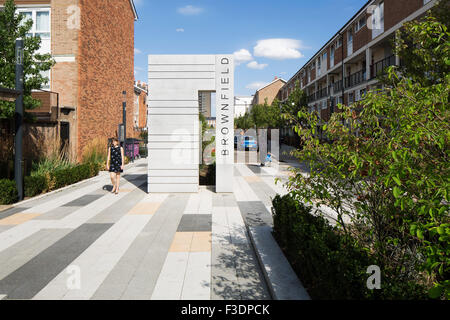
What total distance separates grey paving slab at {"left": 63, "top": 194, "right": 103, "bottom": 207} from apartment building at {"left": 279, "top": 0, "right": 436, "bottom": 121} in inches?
497

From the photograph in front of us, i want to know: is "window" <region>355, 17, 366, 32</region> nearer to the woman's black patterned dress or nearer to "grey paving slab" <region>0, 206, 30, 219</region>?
the woman's black patterned dress

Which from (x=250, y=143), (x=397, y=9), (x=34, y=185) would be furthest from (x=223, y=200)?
(x=250, y=143)

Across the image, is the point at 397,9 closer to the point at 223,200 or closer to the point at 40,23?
the point at 223,200

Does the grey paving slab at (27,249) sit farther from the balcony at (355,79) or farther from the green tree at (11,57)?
the balcony at (355,79)

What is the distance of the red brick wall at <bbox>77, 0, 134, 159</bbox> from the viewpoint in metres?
17.0

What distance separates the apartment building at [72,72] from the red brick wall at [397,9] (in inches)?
732

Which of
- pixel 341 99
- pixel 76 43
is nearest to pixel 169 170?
pixel 76 43

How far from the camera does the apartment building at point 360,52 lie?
63.9 feet

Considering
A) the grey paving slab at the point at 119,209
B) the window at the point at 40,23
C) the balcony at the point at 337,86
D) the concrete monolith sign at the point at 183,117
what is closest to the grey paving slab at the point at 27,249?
the grey paving slab at the point at 119,209

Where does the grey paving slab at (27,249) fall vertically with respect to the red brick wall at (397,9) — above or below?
below

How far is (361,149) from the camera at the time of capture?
313cm

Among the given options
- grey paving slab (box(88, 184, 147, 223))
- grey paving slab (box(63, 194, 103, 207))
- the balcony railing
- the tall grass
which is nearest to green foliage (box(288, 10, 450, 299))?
grey paving slab (box(88, 184, 147, 223))

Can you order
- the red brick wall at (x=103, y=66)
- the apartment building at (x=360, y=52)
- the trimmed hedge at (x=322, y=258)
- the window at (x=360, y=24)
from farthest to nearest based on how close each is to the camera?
the window at (x=360, y=24), the apartment building at (x=360, y=52), the red brick wall at (x=103, y=66), the trimmed hedge at (x=322, y=258)

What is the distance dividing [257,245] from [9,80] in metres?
9.63
